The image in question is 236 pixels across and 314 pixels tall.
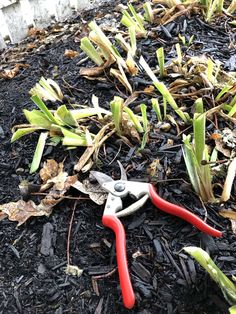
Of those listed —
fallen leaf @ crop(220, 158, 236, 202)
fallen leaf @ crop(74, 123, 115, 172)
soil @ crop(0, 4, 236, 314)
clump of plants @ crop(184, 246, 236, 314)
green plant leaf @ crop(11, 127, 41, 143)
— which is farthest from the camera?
green plant leaf @ crop(11, 127, 41, 143)

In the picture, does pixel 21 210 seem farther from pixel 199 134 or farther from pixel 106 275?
pixel 199 134

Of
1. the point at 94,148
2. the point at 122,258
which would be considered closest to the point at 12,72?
the point at 94,148

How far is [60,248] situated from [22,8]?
156 cm

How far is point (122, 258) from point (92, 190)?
0.25 metres

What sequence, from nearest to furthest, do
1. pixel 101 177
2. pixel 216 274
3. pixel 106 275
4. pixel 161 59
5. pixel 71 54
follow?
pixel 216 274 → pixel 106 275 → pixel 101 177 → pixel 161 59 → pixel 71 54

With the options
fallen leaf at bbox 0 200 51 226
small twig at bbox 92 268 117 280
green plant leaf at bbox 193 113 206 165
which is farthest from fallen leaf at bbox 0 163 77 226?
green plant leaf at bbox 193 113 206 165

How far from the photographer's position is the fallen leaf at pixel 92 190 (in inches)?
44.2

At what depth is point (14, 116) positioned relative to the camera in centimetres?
152

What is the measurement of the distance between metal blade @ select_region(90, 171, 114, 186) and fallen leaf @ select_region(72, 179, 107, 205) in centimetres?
3

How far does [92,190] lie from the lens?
1.15m

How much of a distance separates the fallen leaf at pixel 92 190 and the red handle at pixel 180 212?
0.45 ft

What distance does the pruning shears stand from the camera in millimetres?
944

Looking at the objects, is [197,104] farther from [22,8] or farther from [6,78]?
[22,8]

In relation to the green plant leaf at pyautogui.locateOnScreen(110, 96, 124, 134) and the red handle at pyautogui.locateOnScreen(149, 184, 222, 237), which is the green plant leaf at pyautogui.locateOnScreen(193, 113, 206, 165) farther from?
the green plant leaf at pyautogui.locateOnScreen(110, 96, 124, 134)
